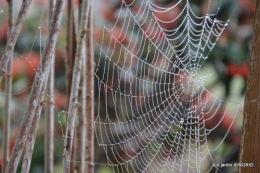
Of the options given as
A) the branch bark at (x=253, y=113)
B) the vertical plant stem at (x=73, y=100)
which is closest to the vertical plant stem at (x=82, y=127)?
→ the vertical plant stem at (x=73, y=100)

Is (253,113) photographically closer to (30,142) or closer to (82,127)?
(30,142)

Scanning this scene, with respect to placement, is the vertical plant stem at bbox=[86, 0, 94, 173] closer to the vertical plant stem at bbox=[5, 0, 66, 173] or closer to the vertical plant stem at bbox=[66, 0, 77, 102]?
the vertical plant stem at bbox=[66, 0, 77, 102]

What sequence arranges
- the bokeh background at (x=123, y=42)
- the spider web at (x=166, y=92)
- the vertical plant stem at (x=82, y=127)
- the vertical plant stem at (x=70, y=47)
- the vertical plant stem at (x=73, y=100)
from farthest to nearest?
the bokeh background at (x=123, y=42)
the spider web at (x=166, y=92)
the vertical plant stem at (x=70, y=47)
the vertical plant stem at (x=82, y=127)
the vertical plant stem at (x=73, y=100)

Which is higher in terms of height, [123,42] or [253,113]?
[123,42]

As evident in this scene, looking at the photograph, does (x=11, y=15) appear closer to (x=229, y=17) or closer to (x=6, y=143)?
(x=6, y=143)

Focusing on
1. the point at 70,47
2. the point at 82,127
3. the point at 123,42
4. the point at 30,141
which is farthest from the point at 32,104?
the point at 123,42

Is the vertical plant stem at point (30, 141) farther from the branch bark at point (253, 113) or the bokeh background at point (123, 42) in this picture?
the bokeh background at point (123, 42)

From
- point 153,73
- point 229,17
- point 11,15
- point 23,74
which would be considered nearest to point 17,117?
point 23,74

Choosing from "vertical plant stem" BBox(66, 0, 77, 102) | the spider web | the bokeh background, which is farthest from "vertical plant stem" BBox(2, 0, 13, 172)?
the bokeh background

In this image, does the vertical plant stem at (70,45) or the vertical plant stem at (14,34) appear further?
the vertical plant stem at (70,45)
